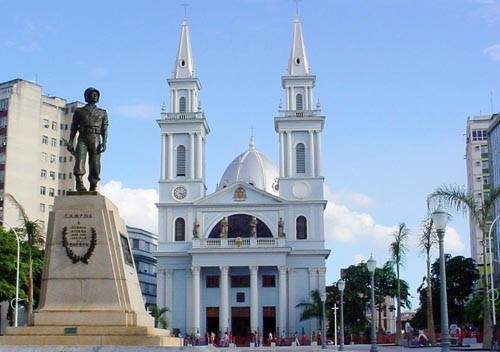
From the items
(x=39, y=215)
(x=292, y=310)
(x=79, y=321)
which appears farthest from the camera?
(x=39, y=215)

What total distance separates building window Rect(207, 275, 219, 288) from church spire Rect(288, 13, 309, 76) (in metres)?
22.6

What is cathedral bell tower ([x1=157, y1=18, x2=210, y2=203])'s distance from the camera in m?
84.3

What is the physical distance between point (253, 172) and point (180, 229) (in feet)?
50.2

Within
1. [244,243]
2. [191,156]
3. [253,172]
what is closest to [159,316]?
[244,243]

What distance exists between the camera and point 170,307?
81.9 meters

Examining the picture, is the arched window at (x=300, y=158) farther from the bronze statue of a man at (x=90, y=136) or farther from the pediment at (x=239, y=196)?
the bronze statue of a man at (x=90, y=136)

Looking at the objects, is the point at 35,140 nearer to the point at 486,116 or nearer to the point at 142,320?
the point at 486,116

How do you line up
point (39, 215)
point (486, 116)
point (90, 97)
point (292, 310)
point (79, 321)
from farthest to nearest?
point (486, 116) < point (39, 215) < point (292, 310) < point (90, 97) < point (79, 321)

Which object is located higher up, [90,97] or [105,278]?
[90,97]

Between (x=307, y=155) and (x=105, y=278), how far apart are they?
220 ft

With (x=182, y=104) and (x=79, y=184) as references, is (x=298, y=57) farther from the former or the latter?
(x=79, y=184)

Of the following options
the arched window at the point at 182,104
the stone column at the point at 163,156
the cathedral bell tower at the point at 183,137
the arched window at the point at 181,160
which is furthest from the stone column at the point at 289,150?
the stone column at the point at 163,156

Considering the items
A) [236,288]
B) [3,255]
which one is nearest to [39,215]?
[236,288]

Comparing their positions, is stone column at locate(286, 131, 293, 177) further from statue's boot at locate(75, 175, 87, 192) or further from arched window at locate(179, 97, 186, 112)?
statue's boot at locate(75, 175, 87, 192)
